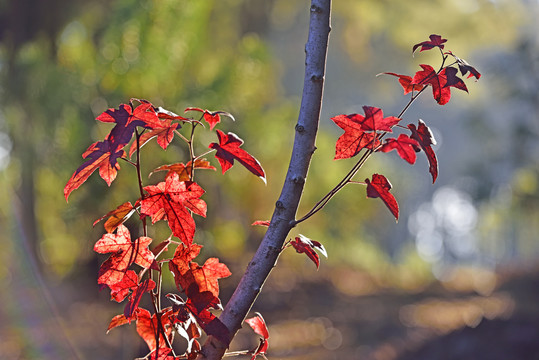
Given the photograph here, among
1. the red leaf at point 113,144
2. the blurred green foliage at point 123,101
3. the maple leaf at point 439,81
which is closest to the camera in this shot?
the red leaf at point 113,144

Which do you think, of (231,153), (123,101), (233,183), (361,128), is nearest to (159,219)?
(231,153)

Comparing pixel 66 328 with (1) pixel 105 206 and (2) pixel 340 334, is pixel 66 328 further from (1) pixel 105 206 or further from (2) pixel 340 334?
(2) pixel 340 334

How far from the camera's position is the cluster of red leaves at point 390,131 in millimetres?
828

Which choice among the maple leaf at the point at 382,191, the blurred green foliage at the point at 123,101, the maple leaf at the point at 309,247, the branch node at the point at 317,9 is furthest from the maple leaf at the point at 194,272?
the blurred green foliage at the point at 123,101

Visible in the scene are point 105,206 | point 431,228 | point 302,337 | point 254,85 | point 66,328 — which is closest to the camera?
point 105,206

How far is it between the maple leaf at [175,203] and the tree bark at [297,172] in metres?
0.11

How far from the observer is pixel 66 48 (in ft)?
11.9

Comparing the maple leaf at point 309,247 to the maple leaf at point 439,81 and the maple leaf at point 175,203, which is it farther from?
the maple leaf at point 439,81

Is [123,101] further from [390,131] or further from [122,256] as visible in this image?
[390,131]

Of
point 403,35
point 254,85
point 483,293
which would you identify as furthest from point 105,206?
point 403,35

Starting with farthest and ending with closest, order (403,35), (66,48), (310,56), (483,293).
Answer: (403,35), (483,293), (66,48), (310,56)

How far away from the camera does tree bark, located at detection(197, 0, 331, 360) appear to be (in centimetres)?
85

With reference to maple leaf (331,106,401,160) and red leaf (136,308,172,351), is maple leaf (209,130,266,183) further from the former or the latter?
red leaf (136,308,172,351)

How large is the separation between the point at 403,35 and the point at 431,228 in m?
18.2
